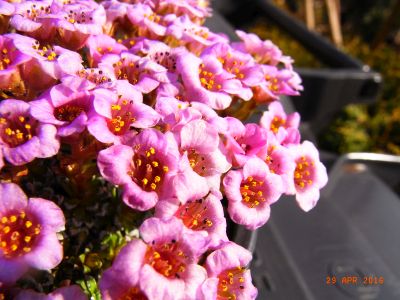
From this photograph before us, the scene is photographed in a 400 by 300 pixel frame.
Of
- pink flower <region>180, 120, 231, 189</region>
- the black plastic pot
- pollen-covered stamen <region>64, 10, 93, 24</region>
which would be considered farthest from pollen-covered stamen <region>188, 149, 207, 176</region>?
the black plastic pot

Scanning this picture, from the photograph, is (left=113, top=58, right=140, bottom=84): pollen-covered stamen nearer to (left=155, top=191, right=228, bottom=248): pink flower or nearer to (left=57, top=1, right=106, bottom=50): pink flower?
(left=57, top=1, right=106, bottom=50): pink flower

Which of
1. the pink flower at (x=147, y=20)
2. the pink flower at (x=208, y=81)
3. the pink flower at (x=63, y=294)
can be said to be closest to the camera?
the pink flower at (x=63, y=294)

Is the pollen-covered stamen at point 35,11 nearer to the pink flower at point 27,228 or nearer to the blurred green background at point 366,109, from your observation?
the pink flower at point 27,228

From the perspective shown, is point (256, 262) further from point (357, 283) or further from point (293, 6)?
point (293, 6)

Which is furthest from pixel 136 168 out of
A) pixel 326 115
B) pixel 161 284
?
pixel 326 115

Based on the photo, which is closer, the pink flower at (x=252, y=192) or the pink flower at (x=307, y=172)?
the pink flower at (x=252, y=192)

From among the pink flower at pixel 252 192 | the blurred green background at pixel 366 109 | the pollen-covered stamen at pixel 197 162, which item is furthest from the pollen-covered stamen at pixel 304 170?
the blurred green background at pixel 366 109
